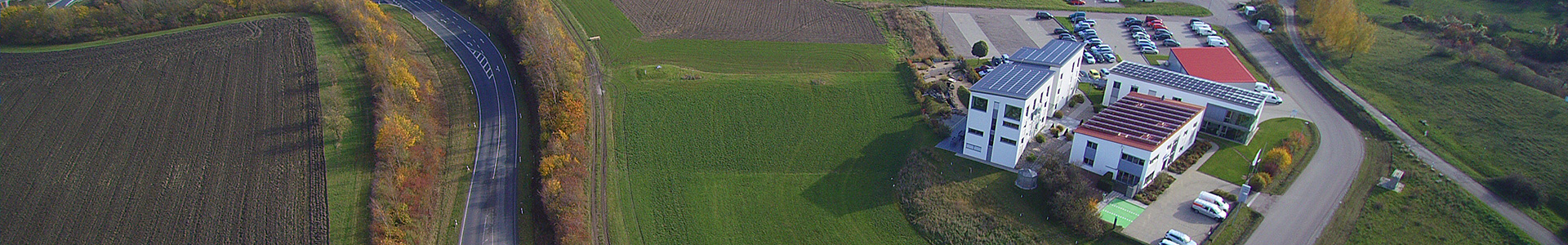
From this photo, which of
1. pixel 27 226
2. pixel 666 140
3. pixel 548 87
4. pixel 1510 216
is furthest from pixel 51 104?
pixel 1510 216

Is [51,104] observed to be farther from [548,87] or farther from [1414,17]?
[1414,17]

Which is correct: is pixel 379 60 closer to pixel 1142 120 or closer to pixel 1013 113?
pixel 1013 113

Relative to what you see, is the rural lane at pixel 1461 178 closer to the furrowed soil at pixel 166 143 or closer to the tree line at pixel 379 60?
the tree line at pixel 379 60

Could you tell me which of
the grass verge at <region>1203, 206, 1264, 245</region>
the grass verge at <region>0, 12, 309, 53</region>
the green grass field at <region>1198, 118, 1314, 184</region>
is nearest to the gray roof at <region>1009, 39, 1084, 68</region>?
the green grass field at <region>1198, 118, 1314, 184</region>

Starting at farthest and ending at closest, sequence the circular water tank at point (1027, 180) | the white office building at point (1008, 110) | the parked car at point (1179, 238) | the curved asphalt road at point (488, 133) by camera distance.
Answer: the white office building at point (1008, 110)
the circular water tank at point (1027, 180)
the curved asphalt road at point (488, 133)
the parked car at point (1179, 238)

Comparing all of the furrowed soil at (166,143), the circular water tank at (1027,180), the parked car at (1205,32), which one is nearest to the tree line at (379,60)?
the furrowed soil at (166,143)

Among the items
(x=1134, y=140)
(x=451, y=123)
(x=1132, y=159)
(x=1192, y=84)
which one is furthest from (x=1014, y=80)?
(x=451, y=123)
